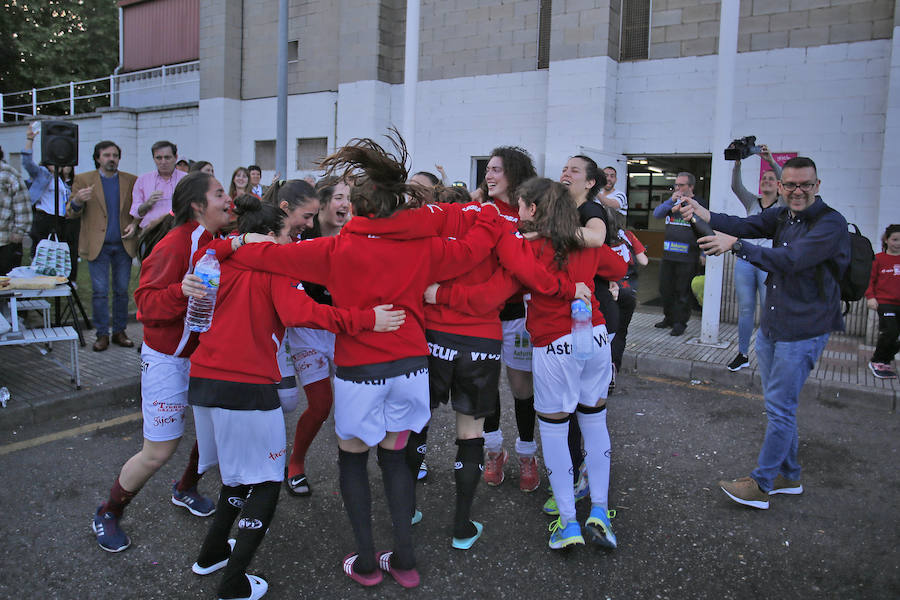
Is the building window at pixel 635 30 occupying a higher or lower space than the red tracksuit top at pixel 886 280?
higher

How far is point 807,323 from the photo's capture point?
365 cm

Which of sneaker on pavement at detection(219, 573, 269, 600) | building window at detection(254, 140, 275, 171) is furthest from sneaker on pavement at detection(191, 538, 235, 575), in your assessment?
building window at detection(254, 140, 275, 171)

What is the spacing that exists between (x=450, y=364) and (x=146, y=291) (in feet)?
4.63

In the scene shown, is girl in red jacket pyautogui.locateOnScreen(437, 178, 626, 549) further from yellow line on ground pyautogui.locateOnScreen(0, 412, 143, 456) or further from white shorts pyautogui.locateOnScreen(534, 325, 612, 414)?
yellow line on ground pyautogui.locateOnScreen(0, 412, 143, 456)

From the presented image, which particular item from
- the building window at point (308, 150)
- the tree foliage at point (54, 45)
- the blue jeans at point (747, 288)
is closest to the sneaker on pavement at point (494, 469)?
the blue jeans at point (747, 288)

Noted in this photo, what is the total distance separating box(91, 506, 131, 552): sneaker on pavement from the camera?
10.5 feet

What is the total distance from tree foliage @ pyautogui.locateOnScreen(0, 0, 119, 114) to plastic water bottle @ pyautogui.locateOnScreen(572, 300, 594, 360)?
88.5 feet

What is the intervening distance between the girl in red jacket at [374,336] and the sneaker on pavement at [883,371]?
5.20 metres

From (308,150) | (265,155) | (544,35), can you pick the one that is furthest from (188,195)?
(265,155)

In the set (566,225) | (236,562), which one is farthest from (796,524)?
(236,562)

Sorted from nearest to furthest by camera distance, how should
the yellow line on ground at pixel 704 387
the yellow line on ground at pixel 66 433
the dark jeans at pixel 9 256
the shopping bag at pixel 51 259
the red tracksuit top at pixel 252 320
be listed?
1. the red tracksuit top at pixel 252 320
2. the yellow line on ground at pixel 66 433
3. the yellow line on ground at pixel 704 387
4. the shopping bag at pixel 51 259
5. the dark jeans at pixel 9 256

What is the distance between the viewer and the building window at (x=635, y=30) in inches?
406

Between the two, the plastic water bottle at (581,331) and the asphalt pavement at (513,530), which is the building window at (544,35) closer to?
the asphalt pavement at (513,530)

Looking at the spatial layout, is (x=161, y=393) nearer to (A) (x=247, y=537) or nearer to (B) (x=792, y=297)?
(A) (x=247, y=537)
